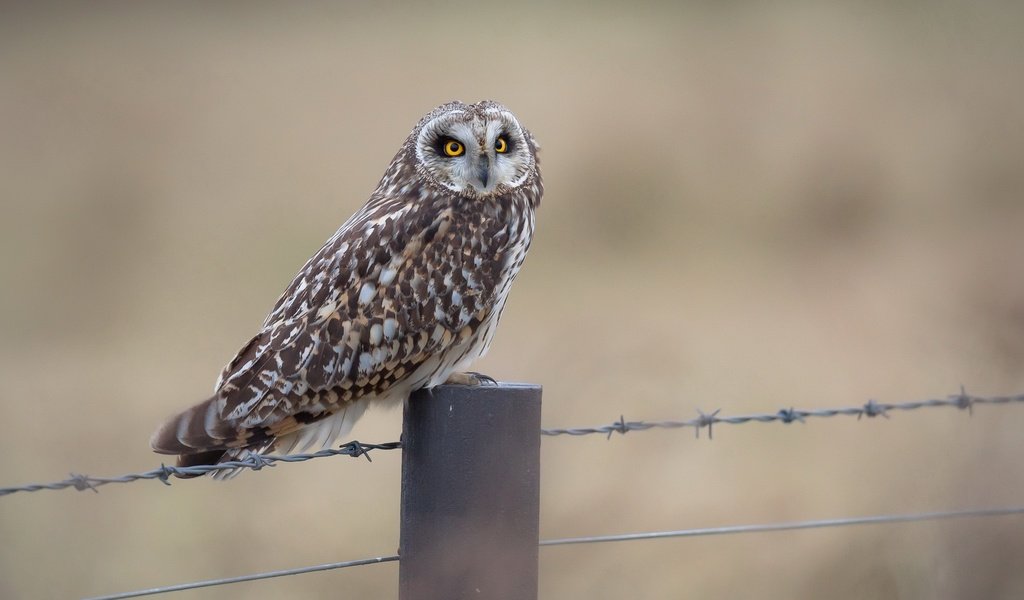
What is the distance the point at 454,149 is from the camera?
4.20 metres

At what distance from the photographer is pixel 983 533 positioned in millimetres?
2467

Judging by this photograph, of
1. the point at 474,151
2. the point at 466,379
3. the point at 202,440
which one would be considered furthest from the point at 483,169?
the point at 202,440

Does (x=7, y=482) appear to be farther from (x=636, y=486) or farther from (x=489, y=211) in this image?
(x=489, y=211)

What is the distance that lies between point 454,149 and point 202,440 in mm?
1321

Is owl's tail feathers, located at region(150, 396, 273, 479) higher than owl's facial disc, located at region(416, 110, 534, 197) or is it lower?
lower

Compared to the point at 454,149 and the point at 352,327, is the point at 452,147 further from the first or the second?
the point at 352,327

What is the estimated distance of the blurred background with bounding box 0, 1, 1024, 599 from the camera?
5.91m

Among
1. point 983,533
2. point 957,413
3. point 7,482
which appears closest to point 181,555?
point 7,482

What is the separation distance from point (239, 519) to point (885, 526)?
5.01 meters

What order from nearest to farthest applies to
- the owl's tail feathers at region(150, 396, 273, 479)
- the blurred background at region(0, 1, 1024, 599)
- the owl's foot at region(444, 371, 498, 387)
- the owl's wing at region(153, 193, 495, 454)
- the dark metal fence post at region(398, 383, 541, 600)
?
the dark metal fence post at region(398, 383, 541, 600) → the owl's tail feathers at region(150, 396, 273, 479) → the owl's wing at region(153, 193, 495, 454) → the owl's foot at region(444, 371, 498, 387) → the blurred background at region(0, 1, 1024, 599)

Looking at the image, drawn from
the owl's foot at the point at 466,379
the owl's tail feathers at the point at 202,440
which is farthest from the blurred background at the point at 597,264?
the owl's tail feathers at the point at 202,440

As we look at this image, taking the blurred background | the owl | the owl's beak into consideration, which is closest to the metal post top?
the owl

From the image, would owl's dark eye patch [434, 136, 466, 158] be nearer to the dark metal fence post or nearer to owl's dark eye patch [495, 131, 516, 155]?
owl's dark eye patch [495, 131, 516, 155]

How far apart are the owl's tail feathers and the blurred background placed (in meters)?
1.56
